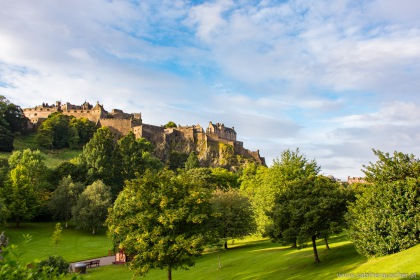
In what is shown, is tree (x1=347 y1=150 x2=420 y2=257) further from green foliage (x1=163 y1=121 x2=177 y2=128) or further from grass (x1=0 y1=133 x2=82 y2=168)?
green foliage (x1=163 y1=121 x2=177 y2=128)

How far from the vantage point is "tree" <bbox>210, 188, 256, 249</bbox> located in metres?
36.3

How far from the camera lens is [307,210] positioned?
77.9 feet

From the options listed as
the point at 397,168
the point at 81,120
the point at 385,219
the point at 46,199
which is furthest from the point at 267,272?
the point at 81,120

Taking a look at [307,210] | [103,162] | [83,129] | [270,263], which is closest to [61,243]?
[103,162]

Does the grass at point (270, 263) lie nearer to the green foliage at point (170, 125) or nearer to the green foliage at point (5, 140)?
the green foliage at point (5, 140)

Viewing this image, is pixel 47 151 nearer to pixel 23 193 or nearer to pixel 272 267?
pixel 23 193

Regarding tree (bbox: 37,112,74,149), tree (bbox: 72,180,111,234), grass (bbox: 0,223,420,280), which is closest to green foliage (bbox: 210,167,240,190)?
tree (bbox: 72,180,111,234)

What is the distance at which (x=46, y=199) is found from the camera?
191 ft

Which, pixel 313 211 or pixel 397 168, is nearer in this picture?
pixel 397 168

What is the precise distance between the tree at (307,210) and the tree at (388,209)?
84.8 inches

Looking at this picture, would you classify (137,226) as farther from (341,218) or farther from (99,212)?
(99,212)

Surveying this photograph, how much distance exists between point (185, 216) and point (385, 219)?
11.3m

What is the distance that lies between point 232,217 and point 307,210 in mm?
14039

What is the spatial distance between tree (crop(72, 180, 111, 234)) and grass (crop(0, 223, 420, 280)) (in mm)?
3955
